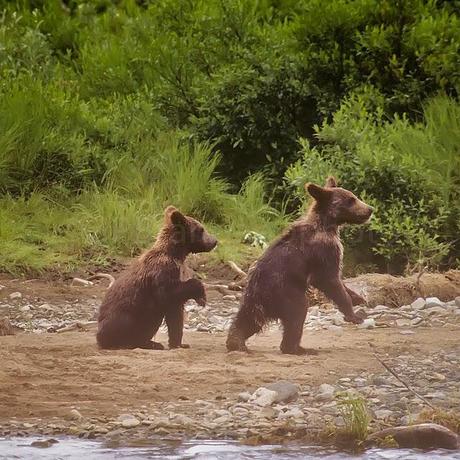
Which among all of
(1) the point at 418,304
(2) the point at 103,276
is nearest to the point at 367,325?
(1) the point at 418,304

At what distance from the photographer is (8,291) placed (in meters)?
11.6

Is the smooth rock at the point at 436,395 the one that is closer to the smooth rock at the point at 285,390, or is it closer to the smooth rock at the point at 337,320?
the smooth rock at the point at 285,390

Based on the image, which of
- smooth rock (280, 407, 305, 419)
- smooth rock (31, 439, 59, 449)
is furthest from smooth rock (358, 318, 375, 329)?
smooth rock (31, 439, 59, 449)

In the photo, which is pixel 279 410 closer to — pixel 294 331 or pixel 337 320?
pixel 294 331

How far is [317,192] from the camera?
8977mm

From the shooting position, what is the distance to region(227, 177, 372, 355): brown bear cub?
8602mm

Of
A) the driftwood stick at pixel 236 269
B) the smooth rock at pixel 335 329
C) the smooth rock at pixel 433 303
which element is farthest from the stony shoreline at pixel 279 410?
the driftwood stick at pixel 236 269

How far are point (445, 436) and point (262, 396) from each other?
114cm

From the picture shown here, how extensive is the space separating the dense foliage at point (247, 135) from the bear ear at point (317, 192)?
2720 millimetres

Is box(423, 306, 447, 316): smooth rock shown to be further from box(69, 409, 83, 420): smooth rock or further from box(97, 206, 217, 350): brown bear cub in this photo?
box(69, 409, 83, 420): smooth rock

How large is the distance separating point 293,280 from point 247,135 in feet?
17.2

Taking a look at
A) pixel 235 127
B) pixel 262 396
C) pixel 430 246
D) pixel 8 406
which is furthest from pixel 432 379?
pixel 235 127

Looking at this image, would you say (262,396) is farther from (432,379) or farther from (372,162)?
(372,162)

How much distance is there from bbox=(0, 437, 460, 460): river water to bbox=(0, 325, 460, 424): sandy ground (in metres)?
0.48
